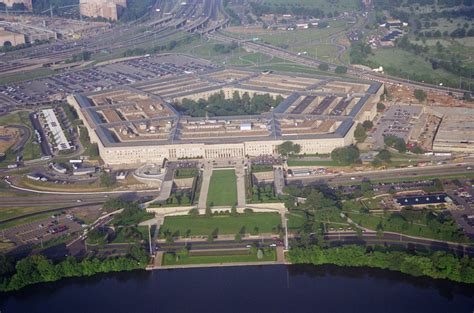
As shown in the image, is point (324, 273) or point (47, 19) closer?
point (324, 273)

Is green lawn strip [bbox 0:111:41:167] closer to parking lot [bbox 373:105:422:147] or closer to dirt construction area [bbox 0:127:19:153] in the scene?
dirt construction area [bbox 0:127:19:153]

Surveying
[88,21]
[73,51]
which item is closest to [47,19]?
[88,21]

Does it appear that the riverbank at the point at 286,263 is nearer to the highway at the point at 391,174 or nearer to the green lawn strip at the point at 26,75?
the highway at the point at 391,174

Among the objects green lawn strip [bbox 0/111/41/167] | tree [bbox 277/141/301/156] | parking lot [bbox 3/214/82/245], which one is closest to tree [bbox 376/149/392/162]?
tree [bbox 277/141/301/156]

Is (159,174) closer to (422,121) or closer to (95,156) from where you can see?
(95,156)

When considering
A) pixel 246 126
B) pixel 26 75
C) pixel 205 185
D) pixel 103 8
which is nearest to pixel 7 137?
pixel 246 126

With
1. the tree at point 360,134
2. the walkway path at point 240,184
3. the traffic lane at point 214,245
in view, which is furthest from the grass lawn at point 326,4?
the traffic lane at point 214,245

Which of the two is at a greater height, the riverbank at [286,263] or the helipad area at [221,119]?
the helipad area at [221,119]
